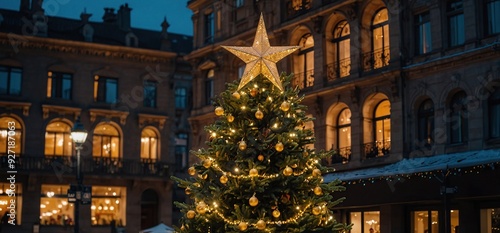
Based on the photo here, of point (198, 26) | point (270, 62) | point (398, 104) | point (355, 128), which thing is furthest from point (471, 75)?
point (198, 26)

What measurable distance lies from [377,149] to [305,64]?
6.11m

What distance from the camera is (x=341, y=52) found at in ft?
107

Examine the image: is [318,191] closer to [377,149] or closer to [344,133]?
[377,149]

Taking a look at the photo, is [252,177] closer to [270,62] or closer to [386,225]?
[270,62]

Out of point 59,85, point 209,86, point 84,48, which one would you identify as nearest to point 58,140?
point 59,85

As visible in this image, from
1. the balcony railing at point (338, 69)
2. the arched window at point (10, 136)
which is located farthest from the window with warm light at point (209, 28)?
the arched window at point (10, 136)

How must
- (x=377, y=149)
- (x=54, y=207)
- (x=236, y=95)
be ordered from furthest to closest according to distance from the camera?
(x=54, y=207), (x=377, y=149), (x=236, y=95)

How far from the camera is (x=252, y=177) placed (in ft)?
47.0

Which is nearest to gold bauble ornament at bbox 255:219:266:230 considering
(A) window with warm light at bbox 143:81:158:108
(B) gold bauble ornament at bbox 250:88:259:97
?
(B) gold bauble ornament at bbox 250:88:259:97

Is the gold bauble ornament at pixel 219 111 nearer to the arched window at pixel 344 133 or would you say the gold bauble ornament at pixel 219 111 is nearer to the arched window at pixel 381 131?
the arched window at pixel 381 131

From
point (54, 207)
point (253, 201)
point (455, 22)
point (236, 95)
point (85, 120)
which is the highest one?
point (455, 22)

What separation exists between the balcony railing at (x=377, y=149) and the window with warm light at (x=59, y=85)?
80.0ft

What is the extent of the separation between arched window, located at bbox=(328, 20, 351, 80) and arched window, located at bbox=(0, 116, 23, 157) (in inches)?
892

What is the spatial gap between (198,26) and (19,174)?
14.2 meters
